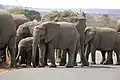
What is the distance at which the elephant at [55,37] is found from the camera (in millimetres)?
24609

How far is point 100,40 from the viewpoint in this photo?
107ft

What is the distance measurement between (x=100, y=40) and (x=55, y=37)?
7.57m

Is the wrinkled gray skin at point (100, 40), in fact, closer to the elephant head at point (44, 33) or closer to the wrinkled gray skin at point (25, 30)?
the wrinkled gray skin at point (25, 30)

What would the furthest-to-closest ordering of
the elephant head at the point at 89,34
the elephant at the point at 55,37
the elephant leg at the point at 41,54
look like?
the elephant head at the point at 89,34, the elephant at the point at 55,37, the elephant leg at the point at 41,54

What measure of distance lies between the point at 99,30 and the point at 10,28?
35.0 feet

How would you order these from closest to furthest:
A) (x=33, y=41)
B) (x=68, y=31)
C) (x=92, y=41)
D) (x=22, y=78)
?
(x=22, y=78), (x=33, y=41), (x=68, y=31), (x=92, y=41)

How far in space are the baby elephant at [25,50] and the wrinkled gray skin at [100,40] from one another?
22.9 feet

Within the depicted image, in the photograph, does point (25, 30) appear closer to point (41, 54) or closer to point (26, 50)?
point (26, 50)

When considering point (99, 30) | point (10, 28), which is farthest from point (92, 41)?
point (10, 28)

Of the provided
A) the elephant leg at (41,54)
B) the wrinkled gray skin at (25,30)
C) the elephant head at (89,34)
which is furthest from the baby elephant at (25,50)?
the elephant head at (89,34)

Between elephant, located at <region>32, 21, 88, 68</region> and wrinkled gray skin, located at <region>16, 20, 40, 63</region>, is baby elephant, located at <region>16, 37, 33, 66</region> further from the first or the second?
wrinkled gray skin, located at <region>16, 20, 40, 63</region>

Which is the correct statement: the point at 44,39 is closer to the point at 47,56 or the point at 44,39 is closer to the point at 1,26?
the point at 47,56

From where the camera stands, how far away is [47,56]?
25.4m

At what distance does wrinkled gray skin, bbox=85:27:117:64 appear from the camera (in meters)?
31.4
